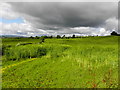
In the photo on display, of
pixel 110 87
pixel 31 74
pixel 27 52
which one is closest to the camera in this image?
pixel 110 87

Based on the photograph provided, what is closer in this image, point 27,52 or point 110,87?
point 110,87

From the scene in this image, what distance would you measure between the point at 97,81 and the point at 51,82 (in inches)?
245

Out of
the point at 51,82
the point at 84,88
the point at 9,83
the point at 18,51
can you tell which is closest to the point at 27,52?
the point at 18,51

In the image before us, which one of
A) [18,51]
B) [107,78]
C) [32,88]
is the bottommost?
[32,88]

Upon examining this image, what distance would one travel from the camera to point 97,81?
1210cm

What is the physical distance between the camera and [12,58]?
27422mm

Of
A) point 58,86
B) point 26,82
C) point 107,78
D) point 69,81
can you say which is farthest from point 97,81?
point 26,82

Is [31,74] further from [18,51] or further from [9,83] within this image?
[18,51]

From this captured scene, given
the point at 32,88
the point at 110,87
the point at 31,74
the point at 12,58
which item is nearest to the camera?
the point at 110,87

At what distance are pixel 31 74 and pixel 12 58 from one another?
1481 centimetres

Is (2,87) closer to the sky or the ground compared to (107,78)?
closer to the ground

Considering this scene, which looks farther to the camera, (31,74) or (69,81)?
(31,74)

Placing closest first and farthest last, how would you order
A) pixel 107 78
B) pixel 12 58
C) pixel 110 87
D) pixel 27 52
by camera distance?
pixel 110 87, pixel 107 78, pixel 12 58, pixel 27 52

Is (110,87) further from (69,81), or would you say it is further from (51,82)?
(51,82)
